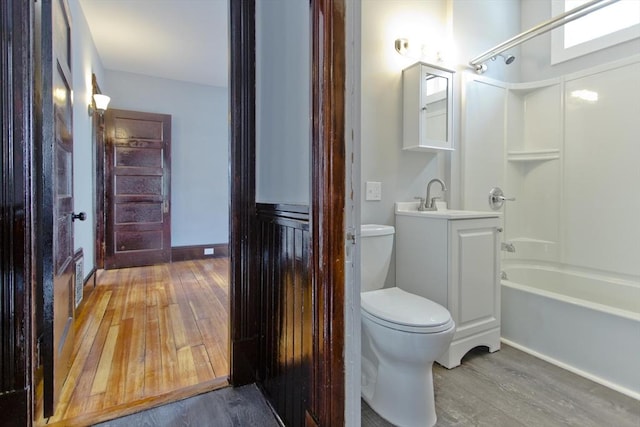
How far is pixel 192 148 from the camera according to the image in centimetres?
461

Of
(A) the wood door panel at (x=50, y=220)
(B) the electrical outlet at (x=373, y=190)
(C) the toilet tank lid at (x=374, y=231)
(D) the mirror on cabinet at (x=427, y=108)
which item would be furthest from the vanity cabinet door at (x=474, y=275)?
(A) the wood door panel at (x=50, y=220)

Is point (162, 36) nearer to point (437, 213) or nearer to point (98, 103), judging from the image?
point (98, 103)

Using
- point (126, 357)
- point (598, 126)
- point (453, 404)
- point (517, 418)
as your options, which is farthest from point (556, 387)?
point (126, 357)

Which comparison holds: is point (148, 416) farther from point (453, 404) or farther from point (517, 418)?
point (517, 418)

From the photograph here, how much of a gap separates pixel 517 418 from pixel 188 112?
15.8ft

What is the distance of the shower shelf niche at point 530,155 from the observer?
8.60 ft

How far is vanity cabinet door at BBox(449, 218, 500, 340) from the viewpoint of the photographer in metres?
1.79

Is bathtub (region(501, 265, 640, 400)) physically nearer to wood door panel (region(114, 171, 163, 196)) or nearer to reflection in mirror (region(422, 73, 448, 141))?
reflection in mirror (region(422, 73, 448, 141))

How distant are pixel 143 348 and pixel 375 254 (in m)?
Answer: 1.54

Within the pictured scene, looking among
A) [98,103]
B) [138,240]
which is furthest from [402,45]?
[138,240]

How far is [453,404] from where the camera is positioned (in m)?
1.50

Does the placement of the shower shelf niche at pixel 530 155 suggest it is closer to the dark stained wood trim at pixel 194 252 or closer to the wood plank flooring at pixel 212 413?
the wood plank flooring at pixel 212 413

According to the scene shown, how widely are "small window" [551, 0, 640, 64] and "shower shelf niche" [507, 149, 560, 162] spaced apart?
0.72 metres

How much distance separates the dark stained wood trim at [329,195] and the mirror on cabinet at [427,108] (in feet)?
4.18
